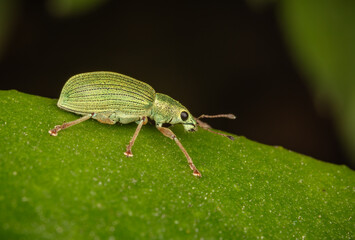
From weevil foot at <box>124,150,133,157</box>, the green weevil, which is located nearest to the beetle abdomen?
the green weevil

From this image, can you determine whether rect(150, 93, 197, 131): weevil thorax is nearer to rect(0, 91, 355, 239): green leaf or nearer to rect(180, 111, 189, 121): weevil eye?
rect(180, 111, 189, 121): weevil eye

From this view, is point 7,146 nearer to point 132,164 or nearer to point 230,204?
point 132,164

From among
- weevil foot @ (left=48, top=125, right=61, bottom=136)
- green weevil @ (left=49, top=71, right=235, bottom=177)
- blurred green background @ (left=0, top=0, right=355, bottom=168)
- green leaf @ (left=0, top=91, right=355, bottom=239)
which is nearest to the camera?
green leaf @ (left=0, top=91, right=355, bottom=239)

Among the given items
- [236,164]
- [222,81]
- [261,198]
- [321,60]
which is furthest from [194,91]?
[261,198]

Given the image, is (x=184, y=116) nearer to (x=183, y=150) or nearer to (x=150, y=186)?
(x=183, y=150)

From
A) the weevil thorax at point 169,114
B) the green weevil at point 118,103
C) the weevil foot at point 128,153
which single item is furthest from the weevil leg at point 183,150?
the weevil foot at point 128,153

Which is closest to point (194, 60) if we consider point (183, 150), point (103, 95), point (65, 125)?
point (103, 95)

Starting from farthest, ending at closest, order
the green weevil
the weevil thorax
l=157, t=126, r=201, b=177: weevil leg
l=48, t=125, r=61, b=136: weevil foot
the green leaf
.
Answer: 1. the weevil thorax
2. the green weevil
3. l=157, t=126, r=201, b=177: weevil leg
4. l=48, t=125, r=61, b=136: weevil foot
5. the green leaf
